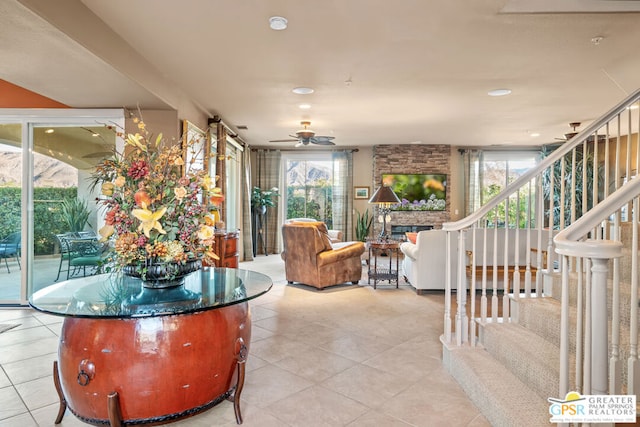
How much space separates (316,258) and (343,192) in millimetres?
4236

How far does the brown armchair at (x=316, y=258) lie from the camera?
5.15 m

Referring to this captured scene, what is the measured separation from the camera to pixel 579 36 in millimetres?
3141

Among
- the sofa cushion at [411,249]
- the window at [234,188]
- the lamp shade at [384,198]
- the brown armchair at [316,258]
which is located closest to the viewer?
the sofa cushion at [411,249]

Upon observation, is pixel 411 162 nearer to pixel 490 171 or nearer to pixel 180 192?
pixel 490 171

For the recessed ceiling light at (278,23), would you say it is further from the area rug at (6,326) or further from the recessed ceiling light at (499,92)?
the area rug at (6,326)

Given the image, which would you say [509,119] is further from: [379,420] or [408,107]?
[379,420]

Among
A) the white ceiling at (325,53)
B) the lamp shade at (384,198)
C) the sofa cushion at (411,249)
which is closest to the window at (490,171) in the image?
the white ceiling at (325,53)

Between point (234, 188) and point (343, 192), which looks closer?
point (234, 188)

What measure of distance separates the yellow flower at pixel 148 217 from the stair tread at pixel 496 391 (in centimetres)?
187

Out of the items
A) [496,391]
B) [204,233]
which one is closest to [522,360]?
[496,391]

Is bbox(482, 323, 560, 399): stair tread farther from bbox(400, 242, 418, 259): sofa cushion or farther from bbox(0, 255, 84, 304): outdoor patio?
bbox(0, 255, 84, 304): outdoor patio

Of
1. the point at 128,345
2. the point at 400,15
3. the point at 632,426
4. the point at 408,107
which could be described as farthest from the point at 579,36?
the point at 128,345

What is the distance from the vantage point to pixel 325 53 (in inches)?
136

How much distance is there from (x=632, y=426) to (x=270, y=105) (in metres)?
4.90
